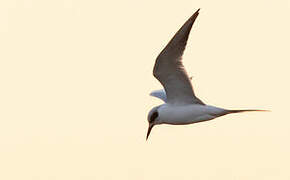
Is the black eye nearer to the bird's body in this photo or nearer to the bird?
the bird

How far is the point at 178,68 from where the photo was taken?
1027cm

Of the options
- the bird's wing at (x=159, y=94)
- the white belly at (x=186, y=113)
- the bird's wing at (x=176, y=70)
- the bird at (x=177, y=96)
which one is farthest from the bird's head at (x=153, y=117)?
the bird's wing at (x=159, y=94)

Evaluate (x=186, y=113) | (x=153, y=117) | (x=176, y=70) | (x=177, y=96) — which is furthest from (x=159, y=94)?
(x=176, y=70)

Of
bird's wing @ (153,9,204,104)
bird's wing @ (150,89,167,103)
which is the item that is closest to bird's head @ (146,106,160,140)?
bird's wing @ (153,9,204,104)

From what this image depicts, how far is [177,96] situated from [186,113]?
369mm

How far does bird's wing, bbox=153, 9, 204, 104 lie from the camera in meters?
9.51

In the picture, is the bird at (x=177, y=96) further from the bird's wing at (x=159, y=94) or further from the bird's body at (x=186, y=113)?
the bird's wing at (x=159, y=94)

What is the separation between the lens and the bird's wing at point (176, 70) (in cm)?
951

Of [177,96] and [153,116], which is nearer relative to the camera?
[177,96]

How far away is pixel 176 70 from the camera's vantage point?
10.3 meters

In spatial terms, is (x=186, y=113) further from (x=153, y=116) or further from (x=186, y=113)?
(x=153, y=116)

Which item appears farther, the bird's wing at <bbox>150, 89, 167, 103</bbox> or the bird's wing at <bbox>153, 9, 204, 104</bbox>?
the bird's wing at <bbox>150, 89, 167, 103</bbox>

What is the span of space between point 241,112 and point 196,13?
2.27 m

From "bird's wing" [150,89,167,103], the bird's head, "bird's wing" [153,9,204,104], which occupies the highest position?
"bird's wing" [153,9,204,104]
